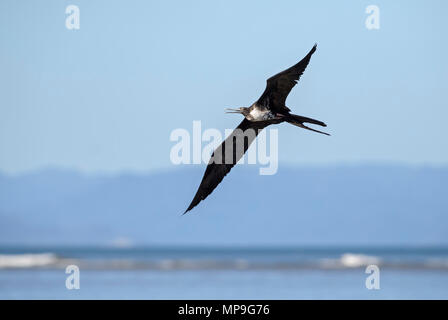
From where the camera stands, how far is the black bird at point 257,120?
16297 mm

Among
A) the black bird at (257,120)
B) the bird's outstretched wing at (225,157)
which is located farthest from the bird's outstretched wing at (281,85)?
the bird's outstretched wing at (225,157)

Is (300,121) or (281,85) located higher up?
(281,85)

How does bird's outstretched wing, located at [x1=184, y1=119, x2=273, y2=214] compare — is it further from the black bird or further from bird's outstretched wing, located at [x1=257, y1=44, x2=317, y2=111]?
bird's outstretched wing, located at [x1=257, y1=44, x2=317, y2=111]

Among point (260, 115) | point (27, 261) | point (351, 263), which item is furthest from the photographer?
point (351, 263)

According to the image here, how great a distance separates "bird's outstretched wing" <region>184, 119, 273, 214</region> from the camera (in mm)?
18312

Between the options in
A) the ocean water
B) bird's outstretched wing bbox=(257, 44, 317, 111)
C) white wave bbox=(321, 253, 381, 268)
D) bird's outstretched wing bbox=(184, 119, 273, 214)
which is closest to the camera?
bird's outstretched wing bbox=(257, 44, 317, 111)

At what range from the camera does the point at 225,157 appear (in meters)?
18.6

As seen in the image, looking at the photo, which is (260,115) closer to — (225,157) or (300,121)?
(300,121)

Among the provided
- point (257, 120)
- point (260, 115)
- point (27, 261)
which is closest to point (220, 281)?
point (27, 261)

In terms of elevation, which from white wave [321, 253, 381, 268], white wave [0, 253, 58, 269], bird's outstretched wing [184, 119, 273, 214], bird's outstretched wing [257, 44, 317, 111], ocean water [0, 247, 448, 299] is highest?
bird's outstretched wing [257, 44, 317, 111]

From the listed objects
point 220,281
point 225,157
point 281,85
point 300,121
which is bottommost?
point 220,281

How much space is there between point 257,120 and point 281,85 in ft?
3.22

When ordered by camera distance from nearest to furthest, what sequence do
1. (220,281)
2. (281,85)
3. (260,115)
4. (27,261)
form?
(281,85) < (260,115) < (220,281) < (27,261)

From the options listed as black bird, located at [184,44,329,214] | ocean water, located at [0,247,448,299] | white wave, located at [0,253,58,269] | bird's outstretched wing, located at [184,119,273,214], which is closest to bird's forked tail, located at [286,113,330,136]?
black bird, located at [184,44,329,214]
